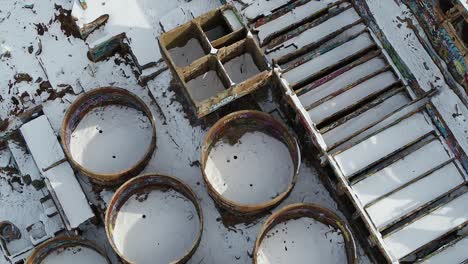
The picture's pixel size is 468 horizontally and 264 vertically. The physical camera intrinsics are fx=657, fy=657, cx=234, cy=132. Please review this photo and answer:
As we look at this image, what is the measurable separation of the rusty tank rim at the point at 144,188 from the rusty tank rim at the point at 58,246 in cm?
56

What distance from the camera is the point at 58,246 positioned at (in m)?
15.6

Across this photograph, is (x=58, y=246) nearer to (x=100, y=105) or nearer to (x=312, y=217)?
(x=100, y=105)

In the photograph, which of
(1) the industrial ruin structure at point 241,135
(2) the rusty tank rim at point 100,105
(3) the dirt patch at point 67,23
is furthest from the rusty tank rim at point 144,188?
(3) the dirt patch at point 67,23

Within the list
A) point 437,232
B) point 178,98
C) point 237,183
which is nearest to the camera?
point 437,232

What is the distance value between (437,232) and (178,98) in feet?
23.4

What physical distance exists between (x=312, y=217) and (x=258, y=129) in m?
2.59

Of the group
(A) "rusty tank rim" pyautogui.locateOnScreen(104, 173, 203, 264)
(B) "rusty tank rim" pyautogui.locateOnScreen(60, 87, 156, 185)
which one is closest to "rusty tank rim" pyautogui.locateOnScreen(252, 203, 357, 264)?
(A) "rusty tank rim" pyautogui.locateOnScreen(104, 173, 203, 264)

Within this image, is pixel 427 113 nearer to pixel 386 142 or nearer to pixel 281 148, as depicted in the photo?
pixel 386 142

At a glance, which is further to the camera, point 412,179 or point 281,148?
point 281,148

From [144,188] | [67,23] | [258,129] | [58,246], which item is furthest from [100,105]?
[258,129]

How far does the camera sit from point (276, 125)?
15.9 meters

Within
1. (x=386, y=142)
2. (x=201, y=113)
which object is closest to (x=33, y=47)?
(x=201, y=113)

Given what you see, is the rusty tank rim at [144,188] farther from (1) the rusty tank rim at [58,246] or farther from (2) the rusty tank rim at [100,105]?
(1) the rusty tank rim at [58,246]

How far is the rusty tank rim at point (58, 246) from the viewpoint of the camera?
601 inches
